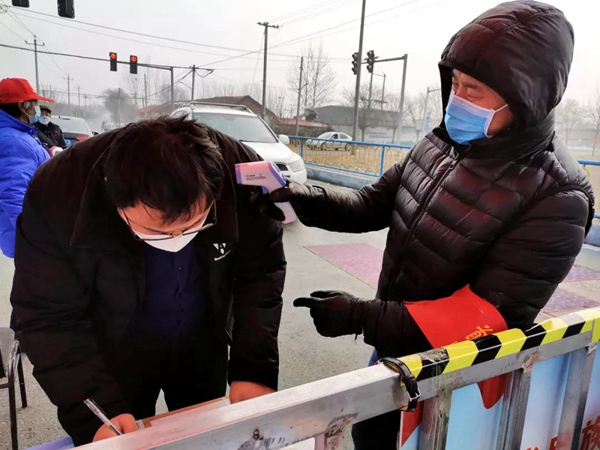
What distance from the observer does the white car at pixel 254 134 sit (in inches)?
260

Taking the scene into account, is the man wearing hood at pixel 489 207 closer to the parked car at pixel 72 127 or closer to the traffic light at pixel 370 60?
the parked car at pixel 72 127

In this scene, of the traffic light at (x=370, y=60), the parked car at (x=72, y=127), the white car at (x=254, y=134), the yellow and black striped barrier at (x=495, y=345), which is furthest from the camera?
the traffic light at (x=370, y=60)

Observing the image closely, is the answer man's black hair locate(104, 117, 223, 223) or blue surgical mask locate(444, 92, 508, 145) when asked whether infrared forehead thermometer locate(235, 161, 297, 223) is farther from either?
blue surgical mask locate(444, 92, 508, 145)

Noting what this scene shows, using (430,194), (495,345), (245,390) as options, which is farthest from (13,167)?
(495,345)

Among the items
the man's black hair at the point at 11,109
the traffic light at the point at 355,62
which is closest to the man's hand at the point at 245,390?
the man's black hair at the point at 11,109

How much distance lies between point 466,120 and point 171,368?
1127mm

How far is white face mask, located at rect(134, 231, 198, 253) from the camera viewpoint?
1063 mm

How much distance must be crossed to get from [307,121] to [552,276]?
4190 centimetres

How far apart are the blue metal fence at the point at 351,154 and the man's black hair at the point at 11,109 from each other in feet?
24.8

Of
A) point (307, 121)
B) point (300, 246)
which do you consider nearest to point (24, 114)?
point (300, 246)

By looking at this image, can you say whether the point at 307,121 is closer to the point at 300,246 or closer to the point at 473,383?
the point at 300,246

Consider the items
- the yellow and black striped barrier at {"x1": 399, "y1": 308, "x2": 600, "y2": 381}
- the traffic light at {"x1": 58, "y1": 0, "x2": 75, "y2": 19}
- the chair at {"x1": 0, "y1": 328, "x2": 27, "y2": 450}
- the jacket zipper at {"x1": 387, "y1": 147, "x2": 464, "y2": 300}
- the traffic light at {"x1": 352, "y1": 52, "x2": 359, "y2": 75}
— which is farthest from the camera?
the traffic light at {"x1": 352, "y1": 52, "x2": 359, "y2": 75}

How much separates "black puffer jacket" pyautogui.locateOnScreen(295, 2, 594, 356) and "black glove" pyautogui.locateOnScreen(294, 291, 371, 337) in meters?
0.04

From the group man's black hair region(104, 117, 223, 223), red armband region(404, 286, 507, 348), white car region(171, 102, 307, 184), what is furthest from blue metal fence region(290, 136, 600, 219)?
man's black hair region(104, 117, 223, 223)
